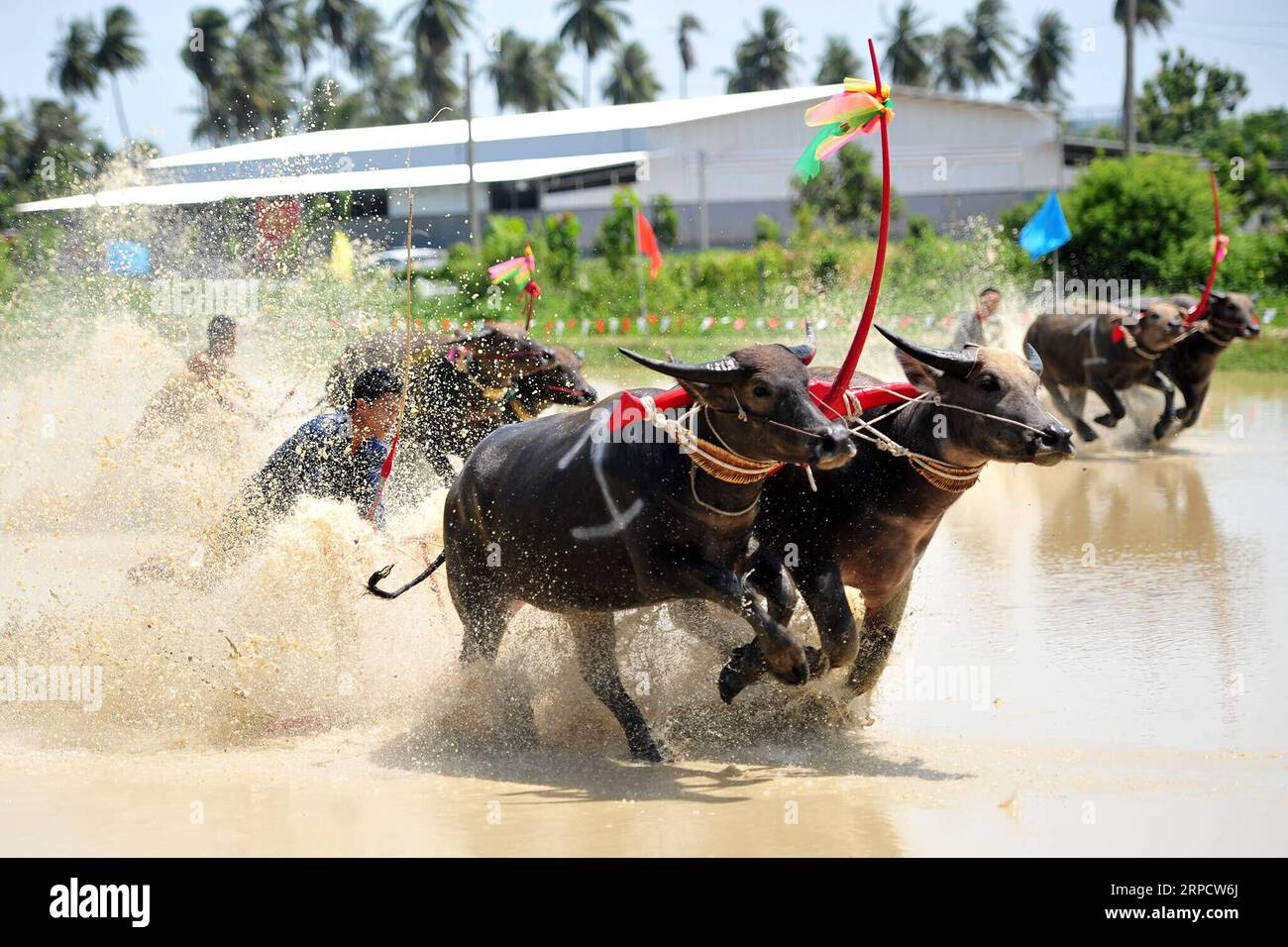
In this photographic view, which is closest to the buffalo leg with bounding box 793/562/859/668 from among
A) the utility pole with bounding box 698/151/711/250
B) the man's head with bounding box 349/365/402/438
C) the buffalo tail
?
the buffalo tail

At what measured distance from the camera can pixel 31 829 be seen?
505 cm

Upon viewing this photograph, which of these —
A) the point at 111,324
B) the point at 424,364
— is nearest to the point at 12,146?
the point at 111,324

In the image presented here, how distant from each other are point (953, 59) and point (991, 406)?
67523mm

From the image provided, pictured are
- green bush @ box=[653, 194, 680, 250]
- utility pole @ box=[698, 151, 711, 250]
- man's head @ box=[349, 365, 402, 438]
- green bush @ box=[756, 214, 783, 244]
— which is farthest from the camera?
utility pole @ box=[698, 151, 711, 250]

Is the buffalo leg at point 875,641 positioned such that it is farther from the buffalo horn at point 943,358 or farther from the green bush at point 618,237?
the green bush at point 618,237

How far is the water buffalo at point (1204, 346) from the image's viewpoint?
43.5ft

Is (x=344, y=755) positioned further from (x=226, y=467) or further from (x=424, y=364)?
(x=424, y=364)

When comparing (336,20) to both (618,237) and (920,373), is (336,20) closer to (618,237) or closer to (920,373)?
(618,237)

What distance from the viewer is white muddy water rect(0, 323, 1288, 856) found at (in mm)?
4922

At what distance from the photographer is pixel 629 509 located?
5.40m

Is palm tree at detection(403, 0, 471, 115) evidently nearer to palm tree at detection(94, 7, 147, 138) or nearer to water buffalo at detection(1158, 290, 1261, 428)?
palm tree at detection(94, 7, 147, 138)

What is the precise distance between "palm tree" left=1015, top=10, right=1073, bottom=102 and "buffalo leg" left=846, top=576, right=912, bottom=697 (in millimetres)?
66163

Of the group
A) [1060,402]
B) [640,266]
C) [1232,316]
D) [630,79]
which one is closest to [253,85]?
[630,79]

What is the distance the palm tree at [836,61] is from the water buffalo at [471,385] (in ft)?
185
